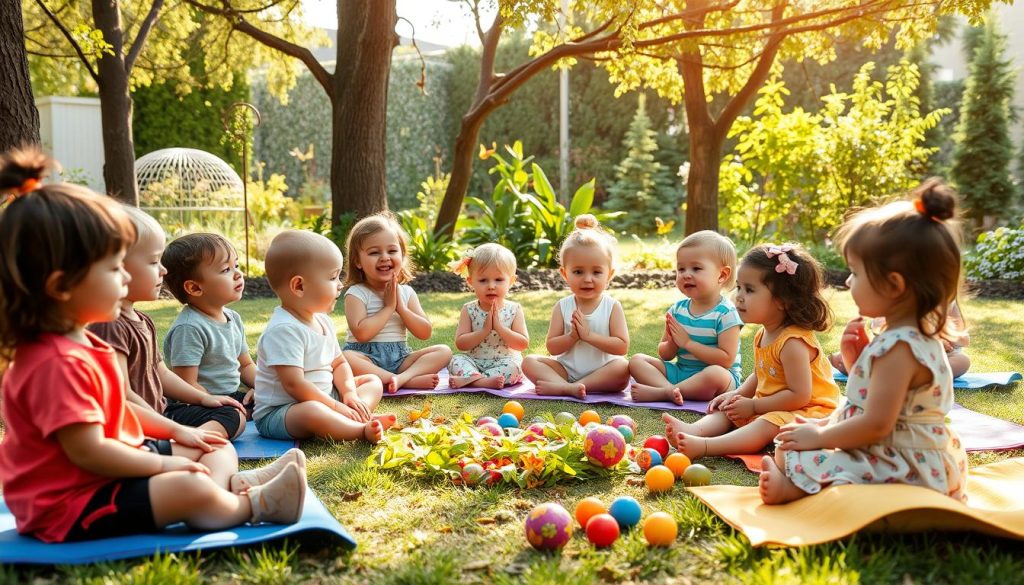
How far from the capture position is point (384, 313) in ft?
18.1

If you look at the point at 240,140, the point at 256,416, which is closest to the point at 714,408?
the point at 256,416

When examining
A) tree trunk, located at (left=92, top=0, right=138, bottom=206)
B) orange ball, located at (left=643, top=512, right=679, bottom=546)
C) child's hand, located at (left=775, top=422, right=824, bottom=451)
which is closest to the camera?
orange ball, located at (left=643, top=512, right=679, bottom=546)

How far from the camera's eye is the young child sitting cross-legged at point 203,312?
14.3ft

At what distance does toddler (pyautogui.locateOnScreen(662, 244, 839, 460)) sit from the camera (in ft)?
13.1

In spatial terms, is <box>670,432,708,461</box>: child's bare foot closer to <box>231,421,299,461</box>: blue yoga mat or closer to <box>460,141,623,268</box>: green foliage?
<box>231,421,299,461</box>: blue yoga mat

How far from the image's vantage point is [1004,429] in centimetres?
429

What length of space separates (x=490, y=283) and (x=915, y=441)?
10.1 feet

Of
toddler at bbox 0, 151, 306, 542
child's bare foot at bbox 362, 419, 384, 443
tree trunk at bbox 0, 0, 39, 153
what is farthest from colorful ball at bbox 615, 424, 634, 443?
tree trunk at bbox 0, 0, 39, 153

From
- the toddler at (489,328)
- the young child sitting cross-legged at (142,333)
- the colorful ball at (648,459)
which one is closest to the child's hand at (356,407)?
the young child sitting cross-legged at (142,333)

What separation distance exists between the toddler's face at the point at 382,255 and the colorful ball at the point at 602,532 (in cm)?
297

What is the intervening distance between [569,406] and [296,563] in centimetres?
257

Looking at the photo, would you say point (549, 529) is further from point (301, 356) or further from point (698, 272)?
point (698, 272)

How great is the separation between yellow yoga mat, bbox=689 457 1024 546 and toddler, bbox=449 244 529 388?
262 centimetres

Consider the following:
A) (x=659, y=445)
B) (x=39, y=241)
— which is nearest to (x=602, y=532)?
(x=659, y=445)
